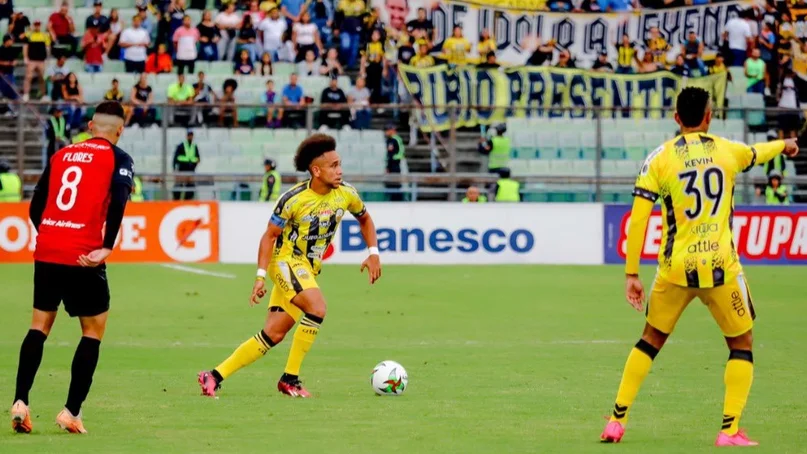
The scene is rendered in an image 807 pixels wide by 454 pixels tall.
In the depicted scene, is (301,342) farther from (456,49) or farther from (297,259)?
(456,49)

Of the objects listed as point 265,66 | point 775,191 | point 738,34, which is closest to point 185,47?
point 265,66

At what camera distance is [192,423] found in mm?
9203

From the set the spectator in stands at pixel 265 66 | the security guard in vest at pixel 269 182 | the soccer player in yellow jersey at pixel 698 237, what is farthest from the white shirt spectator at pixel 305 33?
the soccer player in yellow jersey at pixel 698 237

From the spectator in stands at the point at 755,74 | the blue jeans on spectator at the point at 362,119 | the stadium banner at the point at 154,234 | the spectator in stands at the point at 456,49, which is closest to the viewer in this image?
the stadium banner at the point at 154,234

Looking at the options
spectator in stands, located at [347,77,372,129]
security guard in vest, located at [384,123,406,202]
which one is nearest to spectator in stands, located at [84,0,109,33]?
spectator in stands, located at [347,77,372,129]

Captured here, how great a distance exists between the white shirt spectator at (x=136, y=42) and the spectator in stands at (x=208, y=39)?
1154mm

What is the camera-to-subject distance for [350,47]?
3138 cm

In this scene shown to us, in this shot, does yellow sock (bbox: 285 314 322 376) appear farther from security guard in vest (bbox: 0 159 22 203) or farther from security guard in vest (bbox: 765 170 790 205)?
security guard in vest (bbox: 765 170 790 205)

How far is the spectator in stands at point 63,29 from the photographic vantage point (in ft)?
102

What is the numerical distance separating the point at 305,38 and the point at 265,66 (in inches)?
47.4

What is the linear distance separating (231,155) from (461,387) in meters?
17.2

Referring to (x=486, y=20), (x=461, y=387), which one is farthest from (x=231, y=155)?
(x=461, y=387)

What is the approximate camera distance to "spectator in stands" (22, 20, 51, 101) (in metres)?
29.8

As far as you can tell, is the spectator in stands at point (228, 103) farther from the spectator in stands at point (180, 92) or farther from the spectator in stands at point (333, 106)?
the spectator in stands at point (333, 106)
